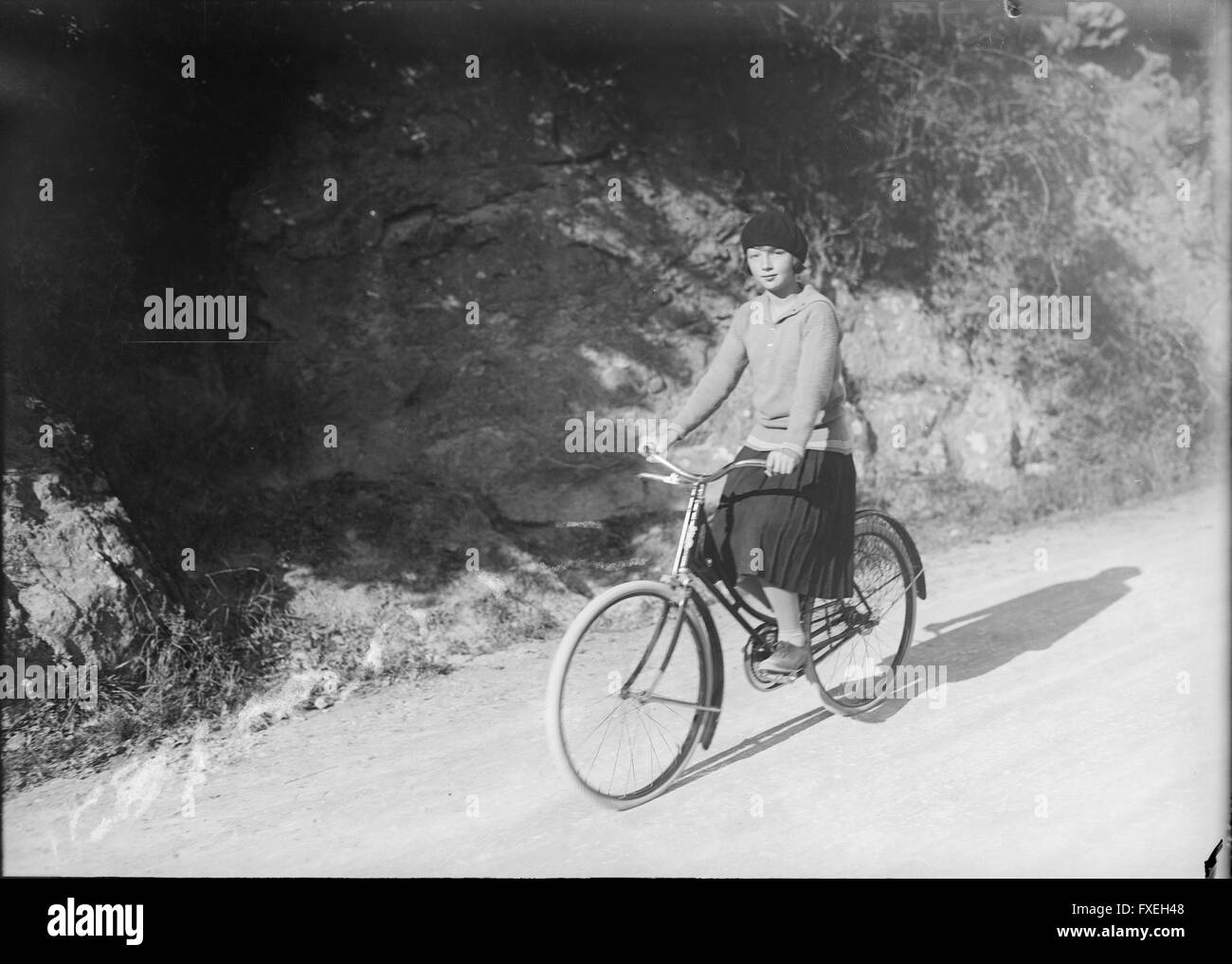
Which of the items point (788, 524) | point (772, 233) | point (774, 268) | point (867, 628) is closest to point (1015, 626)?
point (867, 628)

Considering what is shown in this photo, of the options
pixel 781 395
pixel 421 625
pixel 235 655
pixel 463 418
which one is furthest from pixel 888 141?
pixel 235 655

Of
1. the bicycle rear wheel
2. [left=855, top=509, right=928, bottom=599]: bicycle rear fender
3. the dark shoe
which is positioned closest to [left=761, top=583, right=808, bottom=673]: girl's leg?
the dark shoe

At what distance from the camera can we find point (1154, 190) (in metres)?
8.98

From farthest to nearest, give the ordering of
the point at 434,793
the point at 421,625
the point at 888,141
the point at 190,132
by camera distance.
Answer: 1. the point at 888,141
2. the point at 190,132
3. the point at 421,625
4. the point at 434,793

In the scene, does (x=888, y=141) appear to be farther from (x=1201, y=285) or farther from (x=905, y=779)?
(x=905, y=779)

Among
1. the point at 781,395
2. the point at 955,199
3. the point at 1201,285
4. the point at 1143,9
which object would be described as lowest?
the point at 781,395

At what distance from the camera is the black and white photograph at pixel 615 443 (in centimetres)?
442

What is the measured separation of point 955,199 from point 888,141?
0.65m

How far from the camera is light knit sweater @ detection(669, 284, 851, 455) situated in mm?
4648

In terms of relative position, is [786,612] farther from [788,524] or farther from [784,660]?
[788,524]

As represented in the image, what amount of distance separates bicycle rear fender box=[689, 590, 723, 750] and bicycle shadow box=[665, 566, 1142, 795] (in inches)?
6.9

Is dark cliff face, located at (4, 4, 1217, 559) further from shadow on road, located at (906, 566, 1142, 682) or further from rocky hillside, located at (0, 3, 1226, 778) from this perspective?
shadow on road, located at (906, 566, 1142, 682)
